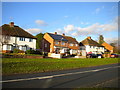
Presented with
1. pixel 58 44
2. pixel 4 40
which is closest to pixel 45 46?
pixel 58 44

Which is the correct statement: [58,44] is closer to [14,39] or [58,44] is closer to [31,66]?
[14,39]

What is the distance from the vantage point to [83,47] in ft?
251

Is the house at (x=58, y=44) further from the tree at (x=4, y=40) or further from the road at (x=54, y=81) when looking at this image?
the road at (x=54, y=81)

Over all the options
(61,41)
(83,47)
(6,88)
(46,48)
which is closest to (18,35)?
(46,48)

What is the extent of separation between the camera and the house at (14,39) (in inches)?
1497

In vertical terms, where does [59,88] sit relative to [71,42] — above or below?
below

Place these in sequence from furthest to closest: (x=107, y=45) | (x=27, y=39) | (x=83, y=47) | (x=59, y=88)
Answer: (x=107, y=45), (x=83, y=47), (x=27, y=39), (x=59, y=88)

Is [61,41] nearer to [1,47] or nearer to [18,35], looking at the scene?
[18,35]

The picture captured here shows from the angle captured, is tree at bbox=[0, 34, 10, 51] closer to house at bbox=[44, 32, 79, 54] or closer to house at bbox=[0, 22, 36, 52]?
house at bbox=[0, 22, 36, 52]

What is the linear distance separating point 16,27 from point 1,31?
828 centimetres

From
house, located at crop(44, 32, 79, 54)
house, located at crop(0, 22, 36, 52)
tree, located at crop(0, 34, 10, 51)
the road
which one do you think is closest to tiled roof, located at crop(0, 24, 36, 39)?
house, located at crop(0, 22, 36, 52)

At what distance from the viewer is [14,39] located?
4147 cm

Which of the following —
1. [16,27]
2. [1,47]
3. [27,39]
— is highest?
[16,27]

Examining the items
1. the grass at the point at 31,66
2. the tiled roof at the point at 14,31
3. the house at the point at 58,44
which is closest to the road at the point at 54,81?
the grass at the point at 31,66
